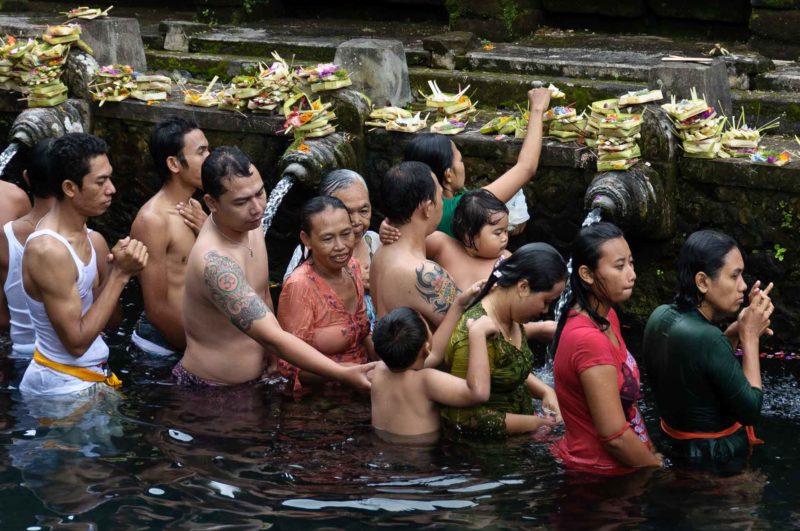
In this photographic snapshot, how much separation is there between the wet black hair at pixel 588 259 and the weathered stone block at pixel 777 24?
17.4ft

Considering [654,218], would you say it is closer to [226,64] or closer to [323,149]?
[323,149]

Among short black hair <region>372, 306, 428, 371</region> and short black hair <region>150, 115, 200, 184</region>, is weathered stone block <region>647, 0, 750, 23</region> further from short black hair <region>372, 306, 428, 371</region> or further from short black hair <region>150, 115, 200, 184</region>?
short black hair <region>372, 306, 428, 371</region>

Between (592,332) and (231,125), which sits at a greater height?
(231,125)

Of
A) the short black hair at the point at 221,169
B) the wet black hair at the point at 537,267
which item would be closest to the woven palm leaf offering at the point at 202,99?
the short black hair at the point at 221,169

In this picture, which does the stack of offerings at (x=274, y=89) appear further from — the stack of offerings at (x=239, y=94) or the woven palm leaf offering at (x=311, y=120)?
the woven palm leaf offering at (x=311, y=120)

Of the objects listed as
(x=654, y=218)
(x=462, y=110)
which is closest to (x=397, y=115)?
(x=462, y=110)

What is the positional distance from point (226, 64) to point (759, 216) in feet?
16.7

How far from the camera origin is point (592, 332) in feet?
15.1

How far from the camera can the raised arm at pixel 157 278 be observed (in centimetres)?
639

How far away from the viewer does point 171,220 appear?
21.1 ft

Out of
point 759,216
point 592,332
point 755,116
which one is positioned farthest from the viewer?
point 755,116

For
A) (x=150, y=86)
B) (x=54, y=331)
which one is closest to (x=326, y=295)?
(x=54, y=331)

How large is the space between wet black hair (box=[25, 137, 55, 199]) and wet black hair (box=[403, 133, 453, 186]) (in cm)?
200

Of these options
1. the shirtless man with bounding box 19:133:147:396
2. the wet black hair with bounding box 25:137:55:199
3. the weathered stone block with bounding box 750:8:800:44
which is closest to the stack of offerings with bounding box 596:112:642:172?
the weathered stone block with bounding box 750:8:800:44
